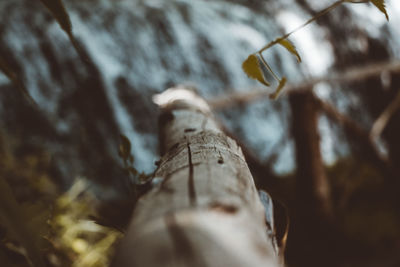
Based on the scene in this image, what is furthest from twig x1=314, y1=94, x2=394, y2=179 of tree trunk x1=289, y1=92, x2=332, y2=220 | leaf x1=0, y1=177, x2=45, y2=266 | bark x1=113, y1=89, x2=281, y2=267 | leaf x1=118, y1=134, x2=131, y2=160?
leaf x1=0, y1=177, x2=45, y2=266

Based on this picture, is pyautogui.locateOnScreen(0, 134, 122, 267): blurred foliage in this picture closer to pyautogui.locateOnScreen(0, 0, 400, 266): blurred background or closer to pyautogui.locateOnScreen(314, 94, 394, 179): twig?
pyautogui.locateOnScreen(0, 0, 400, 266): blurred background

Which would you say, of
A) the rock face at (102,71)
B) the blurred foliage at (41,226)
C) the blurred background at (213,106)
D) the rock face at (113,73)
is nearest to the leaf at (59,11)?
the blurred foliage at (41,226)

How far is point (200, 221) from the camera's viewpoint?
0.30 m

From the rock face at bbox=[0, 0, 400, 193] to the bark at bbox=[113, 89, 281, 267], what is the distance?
9.05ft

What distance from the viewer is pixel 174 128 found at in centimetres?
86

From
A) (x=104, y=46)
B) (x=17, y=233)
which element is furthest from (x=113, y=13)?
(x=17, y=233)

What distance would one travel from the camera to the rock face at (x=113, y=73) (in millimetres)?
3992

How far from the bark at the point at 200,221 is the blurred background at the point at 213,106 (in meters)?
0.78

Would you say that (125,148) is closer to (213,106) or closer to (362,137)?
(213,106)

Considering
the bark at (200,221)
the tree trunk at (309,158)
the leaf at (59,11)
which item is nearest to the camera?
the bark at (200,221)

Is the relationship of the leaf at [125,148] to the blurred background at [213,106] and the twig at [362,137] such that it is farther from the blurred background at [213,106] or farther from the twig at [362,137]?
the twig at [362,137]

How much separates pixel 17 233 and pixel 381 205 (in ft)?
18.0

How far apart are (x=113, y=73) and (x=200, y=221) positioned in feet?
15.0

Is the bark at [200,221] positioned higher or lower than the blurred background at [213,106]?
lower
